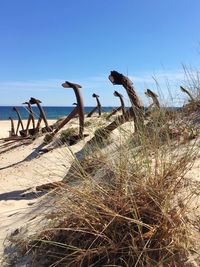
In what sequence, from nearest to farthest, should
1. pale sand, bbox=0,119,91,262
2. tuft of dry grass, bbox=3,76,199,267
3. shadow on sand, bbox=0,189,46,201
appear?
tuft of dry grass, bbox=3,76,199,267, pale sand, bbox=0,119,91,262, shadow on sand, bbox=0,189,46,201

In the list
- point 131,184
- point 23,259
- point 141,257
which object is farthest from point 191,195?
point 23,259

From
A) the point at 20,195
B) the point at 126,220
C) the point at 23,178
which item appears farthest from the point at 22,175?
the point at 126,220

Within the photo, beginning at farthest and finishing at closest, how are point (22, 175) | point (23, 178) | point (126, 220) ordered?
point (23, 178) → point (22, 175) → point (126, 220)

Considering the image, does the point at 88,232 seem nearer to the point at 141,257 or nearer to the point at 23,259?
the point at 141,257

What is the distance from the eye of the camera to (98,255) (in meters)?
2.71

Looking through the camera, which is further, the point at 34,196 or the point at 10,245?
the point at 34,196

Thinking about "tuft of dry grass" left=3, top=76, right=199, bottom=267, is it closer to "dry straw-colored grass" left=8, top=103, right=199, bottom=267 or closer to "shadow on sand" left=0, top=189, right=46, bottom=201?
"dry straw-colored grass" left=8, top=103, right=199, bottom=267

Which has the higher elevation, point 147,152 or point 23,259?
point 147,152

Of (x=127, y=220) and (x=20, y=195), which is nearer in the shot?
(x=127, y=220)

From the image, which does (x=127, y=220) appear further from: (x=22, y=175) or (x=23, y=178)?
(x=23, y=178)

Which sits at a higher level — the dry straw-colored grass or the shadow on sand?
the dry straw-colored grass

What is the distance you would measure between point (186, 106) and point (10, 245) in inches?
124

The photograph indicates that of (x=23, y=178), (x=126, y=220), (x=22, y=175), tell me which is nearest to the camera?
(x=126, y=220)

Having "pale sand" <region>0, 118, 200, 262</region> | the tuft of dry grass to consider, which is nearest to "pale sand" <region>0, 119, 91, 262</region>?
"pale sand" <region>0, 118, 200, 262</region>
